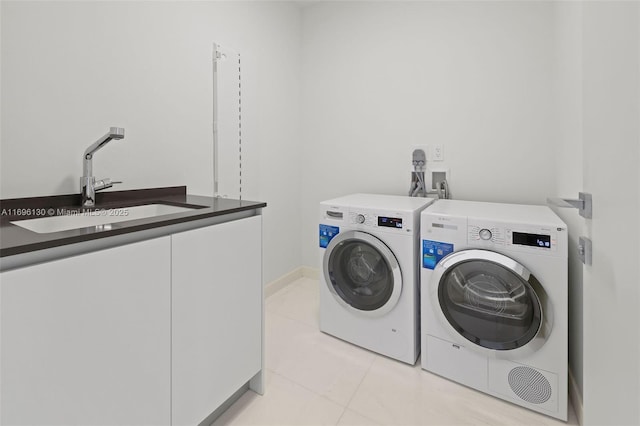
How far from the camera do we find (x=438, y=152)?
7.97ft

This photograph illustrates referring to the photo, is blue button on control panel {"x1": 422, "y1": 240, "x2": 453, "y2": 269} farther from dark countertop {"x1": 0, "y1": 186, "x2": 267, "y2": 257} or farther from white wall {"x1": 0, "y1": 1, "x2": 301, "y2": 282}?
white wall {"x1": 0, "y1": 1, "x2": 301, "y2": 282}

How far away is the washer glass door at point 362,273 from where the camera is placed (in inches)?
71.4

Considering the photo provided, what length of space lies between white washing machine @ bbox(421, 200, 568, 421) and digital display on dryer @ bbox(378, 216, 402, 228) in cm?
13

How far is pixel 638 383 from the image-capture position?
21.0 inches

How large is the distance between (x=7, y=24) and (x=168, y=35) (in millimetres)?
737

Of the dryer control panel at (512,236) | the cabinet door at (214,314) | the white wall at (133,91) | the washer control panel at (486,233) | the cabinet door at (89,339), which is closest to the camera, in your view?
the cabinet door at (89,339)

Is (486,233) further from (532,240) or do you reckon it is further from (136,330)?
(136,330)

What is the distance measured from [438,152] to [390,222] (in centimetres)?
95

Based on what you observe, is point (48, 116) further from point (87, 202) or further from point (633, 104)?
point (633, 104)

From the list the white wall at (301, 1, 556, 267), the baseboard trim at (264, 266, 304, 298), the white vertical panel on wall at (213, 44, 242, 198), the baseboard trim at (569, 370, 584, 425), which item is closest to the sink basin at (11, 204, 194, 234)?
the white vertical panel on wall at (213, 44, 242, 198)

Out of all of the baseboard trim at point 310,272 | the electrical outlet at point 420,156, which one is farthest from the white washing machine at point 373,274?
the baseboard trim at point 310,272

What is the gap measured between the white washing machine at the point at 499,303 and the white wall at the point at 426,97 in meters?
0.63

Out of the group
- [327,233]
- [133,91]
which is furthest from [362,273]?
[133,91]

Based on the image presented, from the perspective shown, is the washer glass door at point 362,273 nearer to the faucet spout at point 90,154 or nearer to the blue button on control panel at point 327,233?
the blue button on control panel at point 327,233
